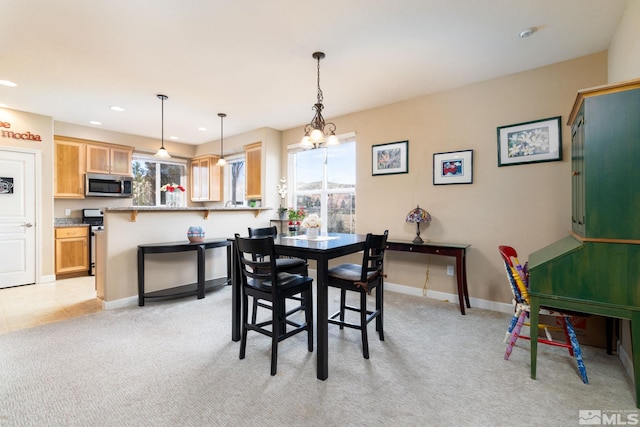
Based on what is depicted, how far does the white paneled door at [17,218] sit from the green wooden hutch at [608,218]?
6.64 m

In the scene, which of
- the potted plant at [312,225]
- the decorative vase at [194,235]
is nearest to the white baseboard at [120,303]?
the decorative vase at [194,235]

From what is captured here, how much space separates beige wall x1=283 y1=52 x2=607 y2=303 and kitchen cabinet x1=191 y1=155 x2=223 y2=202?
365cm

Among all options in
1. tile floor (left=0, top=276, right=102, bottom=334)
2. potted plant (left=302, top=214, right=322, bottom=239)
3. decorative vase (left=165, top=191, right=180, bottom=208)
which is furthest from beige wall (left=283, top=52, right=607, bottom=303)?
decorative vase (left=165, top=191, right=180, bottom=208)

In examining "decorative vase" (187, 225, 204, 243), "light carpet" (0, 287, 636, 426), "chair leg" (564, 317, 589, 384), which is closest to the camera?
"light carpet" (0, 287, 636, 426)

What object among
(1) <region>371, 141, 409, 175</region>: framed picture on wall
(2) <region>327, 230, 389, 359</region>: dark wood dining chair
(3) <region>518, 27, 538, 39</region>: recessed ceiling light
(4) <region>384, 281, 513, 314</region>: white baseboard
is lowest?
(4) <region>384, 281, 513, 314</region>: white baseboard

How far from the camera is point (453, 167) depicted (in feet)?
12.1

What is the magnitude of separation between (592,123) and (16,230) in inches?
272

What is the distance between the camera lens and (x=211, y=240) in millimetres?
4207

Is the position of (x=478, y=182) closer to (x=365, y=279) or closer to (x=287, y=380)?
(x=365, y=279)

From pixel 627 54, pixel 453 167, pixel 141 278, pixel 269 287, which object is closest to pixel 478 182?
Result: pixel 453 167

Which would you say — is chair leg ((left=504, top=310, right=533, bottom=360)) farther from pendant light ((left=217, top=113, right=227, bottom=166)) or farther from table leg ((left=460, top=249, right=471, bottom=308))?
pendant light ((left=217, top=113, right=227, bottom=166))

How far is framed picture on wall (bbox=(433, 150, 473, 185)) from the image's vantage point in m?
3.59

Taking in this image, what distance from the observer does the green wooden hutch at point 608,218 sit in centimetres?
173

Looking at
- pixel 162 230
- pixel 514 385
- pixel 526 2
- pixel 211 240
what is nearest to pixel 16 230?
pixel 162 230
